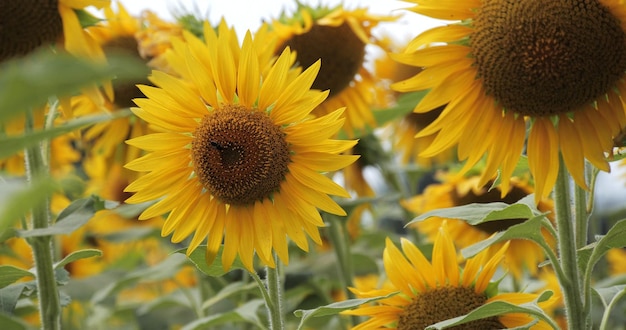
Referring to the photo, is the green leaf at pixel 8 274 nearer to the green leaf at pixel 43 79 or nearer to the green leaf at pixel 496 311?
the green leaf at pixel 496 311

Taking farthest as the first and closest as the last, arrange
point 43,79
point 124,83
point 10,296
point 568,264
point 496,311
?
point 124,83, point 10,296, point 568,264, point 496,311, point 43,79

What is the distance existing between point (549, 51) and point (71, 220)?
79 centimetres

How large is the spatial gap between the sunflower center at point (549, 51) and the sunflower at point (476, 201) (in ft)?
2.20

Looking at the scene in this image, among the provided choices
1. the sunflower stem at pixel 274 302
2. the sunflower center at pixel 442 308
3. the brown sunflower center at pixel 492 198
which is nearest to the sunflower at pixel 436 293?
the sunflower center at pixel 442 308

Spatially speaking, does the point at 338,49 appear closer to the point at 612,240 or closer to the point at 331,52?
the point at 331,52

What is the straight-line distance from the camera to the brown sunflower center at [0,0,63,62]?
4.38ft

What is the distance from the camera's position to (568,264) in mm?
1177

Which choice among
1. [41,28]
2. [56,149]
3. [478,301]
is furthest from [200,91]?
[56,149]

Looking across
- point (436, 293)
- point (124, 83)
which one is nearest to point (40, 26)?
point (124, 83)

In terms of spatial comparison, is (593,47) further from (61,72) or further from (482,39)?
(61,72)

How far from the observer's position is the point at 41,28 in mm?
1368

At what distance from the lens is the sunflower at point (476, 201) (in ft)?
6.17

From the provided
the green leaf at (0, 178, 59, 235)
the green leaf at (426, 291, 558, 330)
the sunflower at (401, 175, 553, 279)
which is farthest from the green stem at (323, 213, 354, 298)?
the green leaf at (0, 178, 59, 235)

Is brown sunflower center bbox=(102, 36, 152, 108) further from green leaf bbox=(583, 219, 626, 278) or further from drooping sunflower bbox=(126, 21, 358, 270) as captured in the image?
green leaf bbox=(583, 219, 626, 278)
